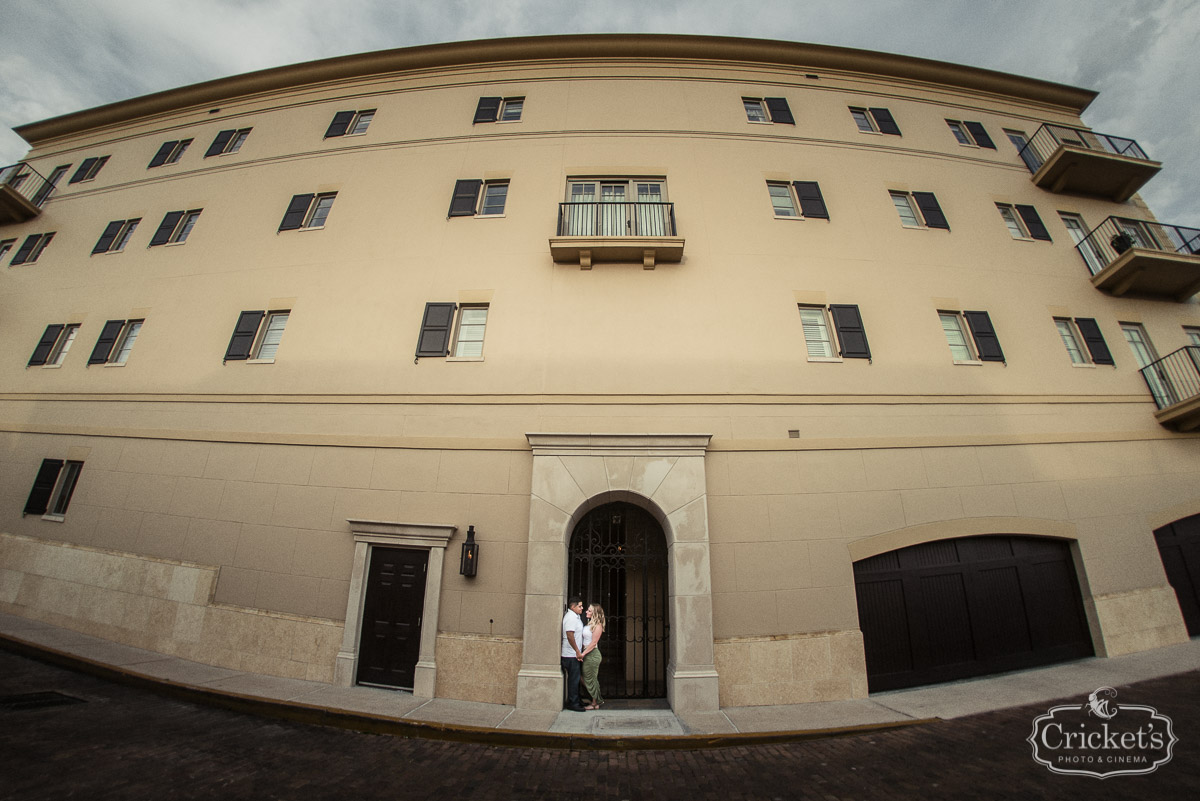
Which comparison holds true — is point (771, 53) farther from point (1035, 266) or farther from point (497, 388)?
point (497, 388)

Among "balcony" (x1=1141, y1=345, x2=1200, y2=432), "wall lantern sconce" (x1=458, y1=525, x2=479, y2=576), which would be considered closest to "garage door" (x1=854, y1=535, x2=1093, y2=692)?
"balcony" (x1=1141, y1=345, x2=1200, y2=432)

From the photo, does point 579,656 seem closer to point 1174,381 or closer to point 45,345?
point 1174,381

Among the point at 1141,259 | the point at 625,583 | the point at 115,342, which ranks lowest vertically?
the point at 625,583

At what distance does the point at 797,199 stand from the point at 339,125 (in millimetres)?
14149

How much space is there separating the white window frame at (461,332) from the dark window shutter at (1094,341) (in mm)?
14990

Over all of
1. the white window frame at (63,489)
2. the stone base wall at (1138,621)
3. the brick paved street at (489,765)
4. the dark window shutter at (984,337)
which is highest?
the dark window shutter at (984,337)

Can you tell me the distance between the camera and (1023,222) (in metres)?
11.9

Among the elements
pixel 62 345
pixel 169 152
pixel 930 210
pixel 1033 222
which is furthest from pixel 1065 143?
pixel 62 345

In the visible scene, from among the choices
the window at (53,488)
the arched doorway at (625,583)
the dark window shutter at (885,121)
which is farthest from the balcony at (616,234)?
the window at (53,488)

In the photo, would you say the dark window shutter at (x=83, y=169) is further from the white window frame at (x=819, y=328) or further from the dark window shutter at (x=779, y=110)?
the white window frame at (x=819, y=328)

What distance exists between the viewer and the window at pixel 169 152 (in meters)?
14.3

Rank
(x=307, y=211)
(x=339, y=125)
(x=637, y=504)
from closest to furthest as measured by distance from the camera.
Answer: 1. (x=637, y=504)
2. (x=307, y=211)
3. (x=339, y=125)

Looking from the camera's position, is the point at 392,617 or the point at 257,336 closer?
the point at 392,617

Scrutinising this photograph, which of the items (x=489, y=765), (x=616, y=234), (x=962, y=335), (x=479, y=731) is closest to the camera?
(x=489, y=765)
